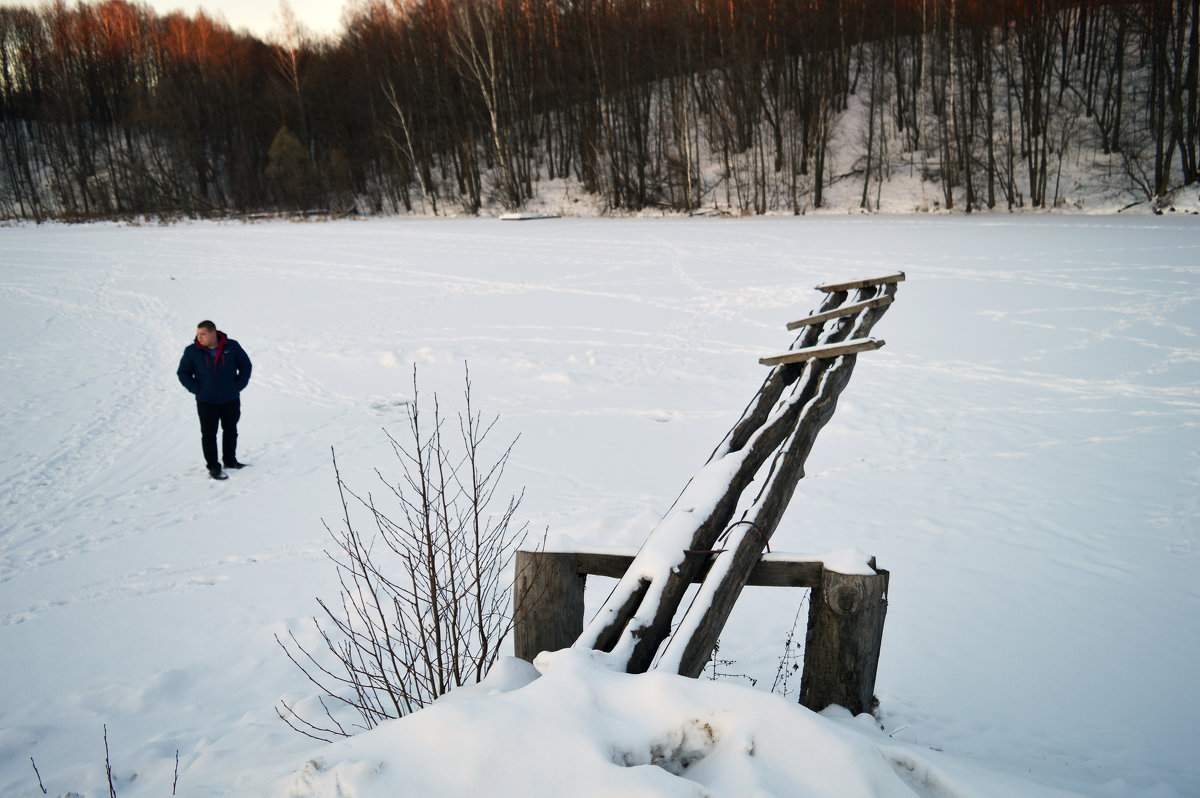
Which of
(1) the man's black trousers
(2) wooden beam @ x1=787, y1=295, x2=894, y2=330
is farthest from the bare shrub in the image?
(2) wooden beam @ x1=787, y1=295, x2=894, y2=330

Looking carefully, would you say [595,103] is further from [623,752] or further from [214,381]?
[623,752]

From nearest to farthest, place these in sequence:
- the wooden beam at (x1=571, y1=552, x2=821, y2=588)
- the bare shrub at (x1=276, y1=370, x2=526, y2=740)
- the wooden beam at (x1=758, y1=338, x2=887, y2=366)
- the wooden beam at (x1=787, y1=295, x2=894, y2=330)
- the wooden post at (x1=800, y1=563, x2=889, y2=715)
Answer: the wooden post at (x1=800, y1=563, x2=889, y2=715) → the wooden beam at (x1=571, y1=552, x2=821, y2=588) → the bare shrub at (x1=276, y1=370, x2=526, y2=740) → the wooden beam at (x1=758, y1=338, x2=887, y2=366) → the wooden beam at (x1=787, y1=295, x2=894, y2=330)

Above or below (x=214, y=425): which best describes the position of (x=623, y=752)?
above

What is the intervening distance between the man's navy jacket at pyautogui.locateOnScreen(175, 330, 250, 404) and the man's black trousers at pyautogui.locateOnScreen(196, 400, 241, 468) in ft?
0.36

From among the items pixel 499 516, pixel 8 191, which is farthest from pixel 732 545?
pixel 8 191

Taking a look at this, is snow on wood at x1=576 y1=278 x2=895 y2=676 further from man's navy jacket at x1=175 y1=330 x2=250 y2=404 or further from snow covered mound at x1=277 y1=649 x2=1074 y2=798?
man's navy jacket at x1=175 y1=330 x2=250 y2=404

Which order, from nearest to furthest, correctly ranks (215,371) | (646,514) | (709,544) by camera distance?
(709,544), (646,514), (215,371)

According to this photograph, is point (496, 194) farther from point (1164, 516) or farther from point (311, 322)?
point (1164, 516)

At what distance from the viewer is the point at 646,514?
6.85 metres

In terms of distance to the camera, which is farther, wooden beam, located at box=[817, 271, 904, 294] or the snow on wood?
wooden beam, located at box=[817, 271, 904, 294]

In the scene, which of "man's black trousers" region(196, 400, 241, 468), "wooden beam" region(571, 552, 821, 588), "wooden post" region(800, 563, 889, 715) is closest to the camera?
"wooden post" region(800, 563, 889, 715)

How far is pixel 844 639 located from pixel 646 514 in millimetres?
3864

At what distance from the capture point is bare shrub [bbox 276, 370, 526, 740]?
354 centimetres

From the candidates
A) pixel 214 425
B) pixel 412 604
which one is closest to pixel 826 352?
pixel 412 604
